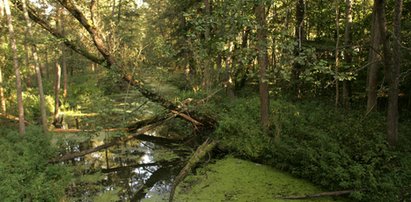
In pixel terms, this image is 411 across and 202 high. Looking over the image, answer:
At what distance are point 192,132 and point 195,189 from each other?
18.2ft

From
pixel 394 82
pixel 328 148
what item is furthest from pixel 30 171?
pixel 394 82

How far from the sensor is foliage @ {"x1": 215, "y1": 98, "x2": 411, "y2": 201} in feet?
21.7

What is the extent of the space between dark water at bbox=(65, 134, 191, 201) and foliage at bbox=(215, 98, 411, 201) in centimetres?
217

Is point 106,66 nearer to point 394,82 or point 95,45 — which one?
point 95,45

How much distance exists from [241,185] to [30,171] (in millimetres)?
5016

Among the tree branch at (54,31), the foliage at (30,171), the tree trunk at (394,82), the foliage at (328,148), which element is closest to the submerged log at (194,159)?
the foliage at (328,148)

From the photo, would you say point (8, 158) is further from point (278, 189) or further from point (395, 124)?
point (395, 124)

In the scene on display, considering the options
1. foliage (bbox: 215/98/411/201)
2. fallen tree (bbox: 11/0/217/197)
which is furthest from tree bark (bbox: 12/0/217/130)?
foliage (bbox: 215/98/411/201)

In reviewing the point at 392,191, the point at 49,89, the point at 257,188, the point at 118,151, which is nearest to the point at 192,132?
the point at 118,151

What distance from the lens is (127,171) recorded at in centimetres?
991

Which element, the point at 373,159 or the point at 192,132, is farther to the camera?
the point at 192,132

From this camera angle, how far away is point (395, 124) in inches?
294

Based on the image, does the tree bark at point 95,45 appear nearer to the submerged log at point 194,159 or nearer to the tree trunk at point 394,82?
the submerged log at point 194,159

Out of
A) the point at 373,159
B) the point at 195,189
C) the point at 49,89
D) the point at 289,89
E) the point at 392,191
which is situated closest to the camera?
the point at 392,191
